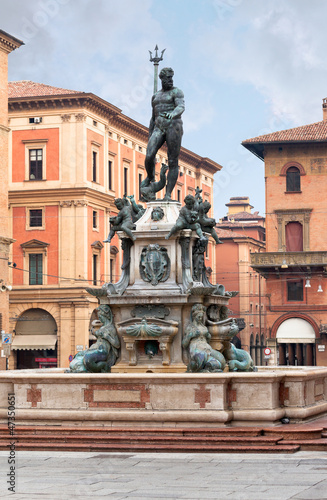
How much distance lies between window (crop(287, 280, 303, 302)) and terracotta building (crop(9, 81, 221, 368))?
12.4 meters

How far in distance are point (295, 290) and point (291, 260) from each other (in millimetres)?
2421

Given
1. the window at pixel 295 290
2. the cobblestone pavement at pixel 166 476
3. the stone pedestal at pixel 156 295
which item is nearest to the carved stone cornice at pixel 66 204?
the window at pixel 295 290

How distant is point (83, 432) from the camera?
16750 millimetres

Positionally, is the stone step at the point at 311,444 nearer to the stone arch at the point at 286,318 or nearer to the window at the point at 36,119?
the window at the point at 36,119

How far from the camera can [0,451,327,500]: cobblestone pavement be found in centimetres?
1185

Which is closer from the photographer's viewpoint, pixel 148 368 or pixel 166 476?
pixel 166 476

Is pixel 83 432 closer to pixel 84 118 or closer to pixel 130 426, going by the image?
pixel 130 426

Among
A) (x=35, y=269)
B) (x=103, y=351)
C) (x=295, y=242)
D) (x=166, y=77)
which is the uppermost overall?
(x=295, y=242)

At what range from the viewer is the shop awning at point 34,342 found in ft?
207

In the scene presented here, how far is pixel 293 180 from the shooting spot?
2790 inches

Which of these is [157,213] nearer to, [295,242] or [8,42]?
[8,42]

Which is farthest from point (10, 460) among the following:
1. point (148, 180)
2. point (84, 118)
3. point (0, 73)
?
point (84, 118)

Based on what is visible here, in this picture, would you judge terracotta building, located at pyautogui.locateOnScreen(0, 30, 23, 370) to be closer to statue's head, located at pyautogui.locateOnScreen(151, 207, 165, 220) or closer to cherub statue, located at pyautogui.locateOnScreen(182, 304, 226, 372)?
statue's head, located at pyautogui.locateOnScreen(151, 207, 165, 220)

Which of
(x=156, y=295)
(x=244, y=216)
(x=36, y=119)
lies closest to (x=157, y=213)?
(x=156, y=295)
